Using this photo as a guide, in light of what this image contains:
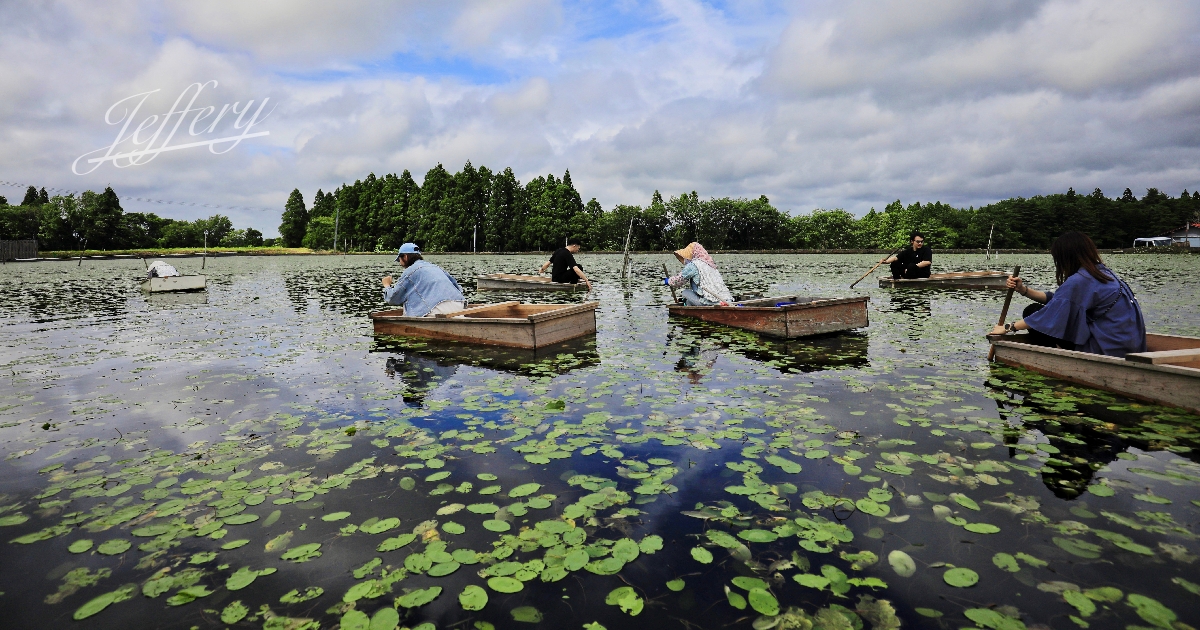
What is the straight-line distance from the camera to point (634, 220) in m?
88.6

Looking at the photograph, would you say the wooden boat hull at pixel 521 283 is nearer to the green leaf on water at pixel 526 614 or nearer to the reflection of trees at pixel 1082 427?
the reflection of trees at pixel 1082 427

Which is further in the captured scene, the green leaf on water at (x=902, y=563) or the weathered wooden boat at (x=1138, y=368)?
the weathered wooden boat at (x=1138, y=368)

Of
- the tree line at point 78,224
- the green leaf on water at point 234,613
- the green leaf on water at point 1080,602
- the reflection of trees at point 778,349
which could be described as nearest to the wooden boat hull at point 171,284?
the reflection of trees at point 778,349

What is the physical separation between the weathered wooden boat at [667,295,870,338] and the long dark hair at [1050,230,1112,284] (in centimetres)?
367

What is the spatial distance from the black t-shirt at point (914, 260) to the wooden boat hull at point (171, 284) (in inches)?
1083

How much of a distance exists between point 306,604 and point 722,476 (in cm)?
277

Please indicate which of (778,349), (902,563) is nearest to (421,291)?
(778,349)

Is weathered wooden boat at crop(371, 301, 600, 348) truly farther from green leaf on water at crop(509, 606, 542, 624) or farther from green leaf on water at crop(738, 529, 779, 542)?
green leaf on water at crop(509, 606, 542, 624)

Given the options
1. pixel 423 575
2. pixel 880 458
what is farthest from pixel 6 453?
pixel 880 458

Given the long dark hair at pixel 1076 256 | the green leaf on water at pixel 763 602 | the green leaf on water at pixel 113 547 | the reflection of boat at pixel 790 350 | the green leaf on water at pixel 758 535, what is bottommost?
the green leaf on water at pixel 763 602

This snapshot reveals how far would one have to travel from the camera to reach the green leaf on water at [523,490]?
13.0 feet

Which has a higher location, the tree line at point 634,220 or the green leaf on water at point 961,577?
the tree line at point 634,220

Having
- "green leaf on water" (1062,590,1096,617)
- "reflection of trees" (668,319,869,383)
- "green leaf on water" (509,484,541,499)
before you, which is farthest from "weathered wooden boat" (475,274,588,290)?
"green leaf on water" (1062,590,1096,617)

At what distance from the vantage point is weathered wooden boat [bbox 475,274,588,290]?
19897 millimetres
